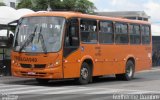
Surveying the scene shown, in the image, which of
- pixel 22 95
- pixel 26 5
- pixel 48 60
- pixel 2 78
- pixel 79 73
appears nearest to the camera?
pixel 22 95

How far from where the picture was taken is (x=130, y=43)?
2727cm

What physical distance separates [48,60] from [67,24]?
1752mm

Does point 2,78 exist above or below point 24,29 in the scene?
below

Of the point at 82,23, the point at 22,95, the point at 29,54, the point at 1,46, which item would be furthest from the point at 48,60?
the point at 1,46

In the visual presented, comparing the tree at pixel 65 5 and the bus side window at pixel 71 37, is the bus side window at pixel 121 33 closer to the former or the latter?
the bus side window at pixel 71 37

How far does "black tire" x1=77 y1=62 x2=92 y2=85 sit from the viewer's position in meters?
22.5

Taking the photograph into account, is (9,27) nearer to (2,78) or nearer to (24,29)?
(2,78)

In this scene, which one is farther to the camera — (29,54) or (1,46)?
(1,46)

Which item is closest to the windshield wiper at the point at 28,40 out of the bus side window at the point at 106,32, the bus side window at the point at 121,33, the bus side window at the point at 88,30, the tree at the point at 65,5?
the bus side window at the point at 88,30

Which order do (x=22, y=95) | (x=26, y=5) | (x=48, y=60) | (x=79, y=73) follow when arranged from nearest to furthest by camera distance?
1. (x=22, y=95)
2. (x=48, y=60)
3. (x=79, y=73)
4. (x=26, y=5)

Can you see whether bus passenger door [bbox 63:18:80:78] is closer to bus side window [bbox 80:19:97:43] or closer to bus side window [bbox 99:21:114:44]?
bus side window [bbox 80:19:97:43]

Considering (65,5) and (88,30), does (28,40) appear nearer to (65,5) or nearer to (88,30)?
(88,30)

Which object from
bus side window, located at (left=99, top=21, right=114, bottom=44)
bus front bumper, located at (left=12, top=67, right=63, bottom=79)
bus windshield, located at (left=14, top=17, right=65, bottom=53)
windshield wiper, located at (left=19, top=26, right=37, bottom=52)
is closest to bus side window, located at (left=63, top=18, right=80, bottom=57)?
bus windshield, located at (left=14, top=17, right=65, bottom=53)

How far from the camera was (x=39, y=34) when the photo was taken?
2130cm
